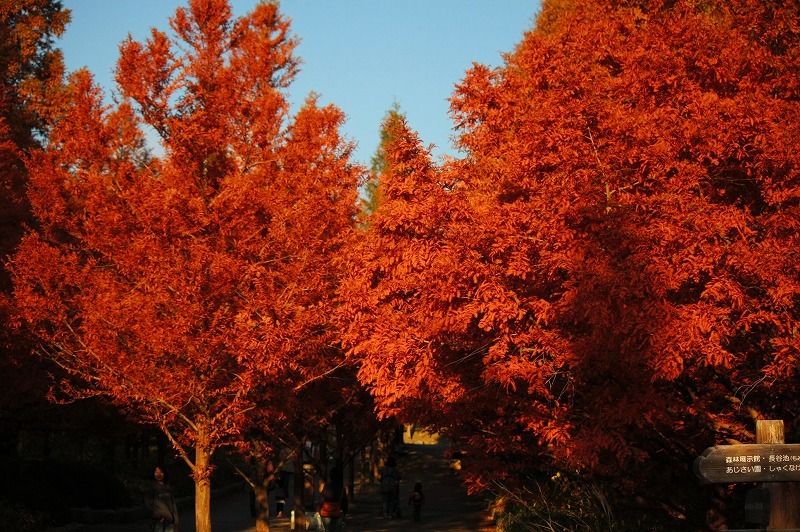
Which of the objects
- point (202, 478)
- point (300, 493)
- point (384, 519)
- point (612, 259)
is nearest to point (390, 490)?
point (384, 519)

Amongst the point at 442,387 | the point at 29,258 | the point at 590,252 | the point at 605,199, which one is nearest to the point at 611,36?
the point at 605,199

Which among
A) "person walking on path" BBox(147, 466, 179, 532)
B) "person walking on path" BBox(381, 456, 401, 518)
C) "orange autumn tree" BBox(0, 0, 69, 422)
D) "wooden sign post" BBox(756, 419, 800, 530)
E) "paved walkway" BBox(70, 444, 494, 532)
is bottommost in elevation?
"paved walkway" BBox(70, 444, 494, 532)

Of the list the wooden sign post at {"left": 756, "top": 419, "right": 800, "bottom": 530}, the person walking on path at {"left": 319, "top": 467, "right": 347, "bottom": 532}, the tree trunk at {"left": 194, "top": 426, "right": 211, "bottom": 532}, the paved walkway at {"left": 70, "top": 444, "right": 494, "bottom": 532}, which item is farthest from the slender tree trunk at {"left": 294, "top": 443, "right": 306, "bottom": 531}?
the wooden sign post at {"left": 756, "top": 419, "right": 800, "bottom": 530}

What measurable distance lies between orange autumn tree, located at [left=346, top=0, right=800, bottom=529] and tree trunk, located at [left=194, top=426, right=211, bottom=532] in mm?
4043

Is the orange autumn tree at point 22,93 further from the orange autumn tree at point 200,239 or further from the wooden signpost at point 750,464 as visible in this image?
the wooden signpost at point 750,464

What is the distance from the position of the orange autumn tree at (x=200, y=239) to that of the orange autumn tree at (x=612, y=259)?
3.59 m

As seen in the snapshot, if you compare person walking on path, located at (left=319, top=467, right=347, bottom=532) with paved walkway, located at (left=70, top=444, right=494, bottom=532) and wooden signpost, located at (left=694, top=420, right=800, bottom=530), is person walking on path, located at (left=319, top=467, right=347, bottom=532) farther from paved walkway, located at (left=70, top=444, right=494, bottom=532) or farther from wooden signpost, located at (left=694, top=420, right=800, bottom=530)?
wooden signpost, located at (left=694, top=420, right=800, bottom=530)

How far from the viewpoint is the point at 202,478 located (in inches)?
613

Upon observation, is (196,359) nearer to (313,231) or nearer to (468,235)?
(313,231)

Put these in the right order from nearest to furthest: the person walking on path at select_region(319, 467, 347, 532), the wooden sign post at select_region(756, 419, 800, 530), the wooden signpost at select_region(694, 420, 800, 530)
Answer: the wooden signpost at select_region(694, 420, 800, 530) → the wooden sign post at select_region(756, 419, 800, 530) → the person walking on path at select_region(319, 467, 347, 532)

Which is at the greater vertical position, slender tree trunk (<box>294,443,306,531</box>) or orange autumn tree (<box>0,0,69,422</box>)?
orange autumn tree (<box>0,0,69,422</box>)

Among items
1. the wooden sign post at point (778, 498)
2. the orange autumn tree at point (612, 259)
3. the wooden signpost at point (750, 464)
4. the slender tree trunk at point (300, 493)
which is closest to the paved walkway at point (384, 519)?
the slender tree trunk at point (300, 493)

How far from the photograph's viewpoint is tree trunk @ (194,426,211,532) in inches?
610

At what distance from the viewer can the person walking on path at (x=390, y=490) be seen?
27.8 metres
